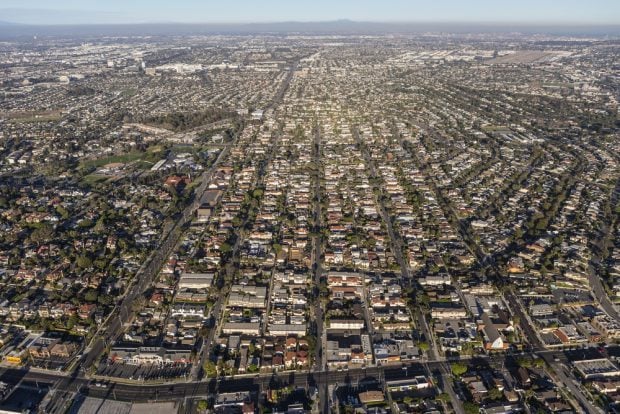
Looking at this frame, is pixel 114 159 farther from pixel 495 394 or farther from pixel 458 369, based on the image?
pixel 495 394

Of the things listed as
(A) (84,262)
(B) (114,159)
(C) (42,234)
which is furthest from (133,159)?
(A) (84,262)

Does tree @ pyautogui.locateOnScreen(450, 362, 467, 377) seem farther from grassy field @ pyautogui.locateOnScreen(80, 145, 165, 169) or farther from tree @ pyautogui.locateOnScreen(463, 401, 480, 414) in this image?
grassy field @ pyautogui.locateOnScreen(80, 145, 165, 169)

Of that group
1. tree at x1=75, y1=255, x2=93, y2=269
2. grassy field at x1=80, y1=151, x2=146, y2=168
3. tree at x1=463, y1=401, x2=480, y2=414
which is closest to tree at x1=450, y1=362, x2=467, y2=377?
tree at x1=463, y1=401, x2=480, y2=414

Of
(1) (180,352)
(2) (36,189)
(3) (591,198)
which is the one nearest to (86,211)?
(2) (36,189)

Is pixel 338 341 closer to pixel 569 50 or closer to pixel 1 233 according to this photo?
pixel 1 233

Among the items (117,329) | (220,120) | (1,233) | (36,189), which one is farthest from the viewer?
(220,120)

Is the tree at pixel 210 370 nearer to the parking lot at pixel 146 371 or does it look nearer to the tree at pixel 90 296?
the parking lot at pixel 146 371

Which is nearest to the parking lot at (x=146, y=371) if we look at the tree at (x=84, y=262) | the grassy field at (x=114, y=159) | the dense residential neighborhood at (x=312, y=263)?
the dense residential neighborhood at (x=312, y=263)

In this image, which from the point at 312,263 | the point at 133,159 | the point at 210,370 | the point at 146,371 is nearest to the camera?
the point at 210,370
